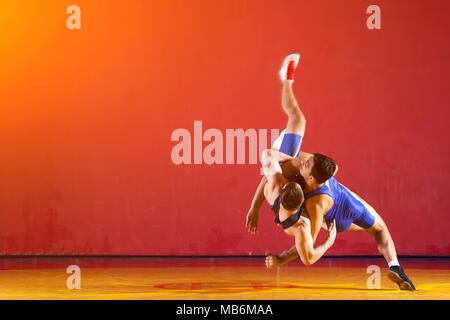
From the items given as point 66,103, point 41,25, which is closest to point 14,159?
point 66,103

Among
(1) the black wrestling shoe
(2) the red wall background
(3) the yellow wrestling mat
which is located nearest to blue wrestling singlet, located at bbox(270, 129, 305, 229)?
(3) the yellow wrestling mat

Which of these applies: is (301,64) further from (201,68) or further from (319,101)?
(201,68)

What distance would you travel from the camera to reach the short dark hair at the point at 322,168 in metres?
3.53

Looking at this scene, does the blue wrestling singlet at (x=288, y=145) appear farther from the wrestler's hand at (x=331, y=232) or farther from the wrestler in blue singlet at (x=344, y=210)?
the wrestler's hand at (x=331, y=232)

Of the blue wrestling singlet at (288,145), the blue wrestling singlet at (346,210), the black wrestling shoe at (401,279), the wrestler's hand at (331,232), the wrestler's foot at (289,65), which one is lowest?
the black wrestling shoe at (401,279)

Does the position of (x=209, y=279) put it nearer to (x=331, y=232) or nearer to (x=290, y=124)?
(x=331, y=232)

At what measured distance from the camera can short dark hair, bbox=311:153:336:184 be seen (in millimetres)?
3531

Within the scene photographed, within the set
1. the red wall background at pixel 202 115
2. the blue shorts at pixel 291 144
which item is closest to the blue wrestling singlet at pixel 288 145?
the blue shorts at pixel 291 144

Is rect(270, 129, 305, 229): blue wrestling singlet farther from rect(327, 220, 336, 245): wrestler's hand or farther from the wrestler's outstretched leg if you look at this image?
rect(327, 220, 336, 245): wrestler's hand

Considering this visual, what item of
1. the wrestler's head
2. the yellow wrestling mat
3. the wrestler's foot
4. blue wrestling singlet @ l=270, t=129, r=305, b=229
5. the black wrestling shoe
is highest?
the wrestler's foot

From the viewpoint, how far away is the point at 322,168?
3.55 meters

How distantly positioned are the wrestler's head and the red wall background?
195 centimetres

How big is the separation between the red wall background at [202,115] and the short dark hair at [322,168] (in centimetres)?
202

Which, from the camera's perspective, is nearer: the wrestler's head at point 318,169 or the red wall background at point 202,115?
the wrestler's head at point 318,169
